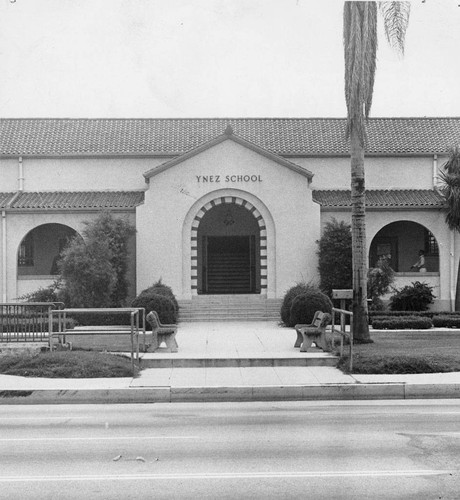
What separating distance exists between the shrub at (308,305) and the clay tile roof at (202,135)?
43.1 feet

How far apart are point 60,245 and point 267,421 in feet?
85.3

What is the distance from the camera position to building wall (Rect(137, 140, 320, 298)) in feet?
108

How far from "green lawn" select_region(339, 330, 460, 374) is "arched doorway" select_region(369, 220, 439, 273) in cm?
1189

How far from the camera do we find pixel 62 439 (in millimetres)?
10438

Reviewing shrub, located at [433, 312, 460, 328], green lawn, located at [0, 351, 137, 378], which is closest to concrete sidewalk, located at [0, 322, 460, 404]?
green lawn, located at [0, 351, 137, 378]

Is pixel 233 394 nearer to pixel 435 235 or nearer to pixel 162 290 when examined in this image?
pixel 162 290

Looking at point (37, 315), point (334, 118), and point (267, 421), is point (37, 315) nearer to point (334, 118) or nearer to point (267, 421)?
point (267, 421)

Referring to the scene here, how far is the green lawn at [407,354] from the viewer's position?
54.0 ft

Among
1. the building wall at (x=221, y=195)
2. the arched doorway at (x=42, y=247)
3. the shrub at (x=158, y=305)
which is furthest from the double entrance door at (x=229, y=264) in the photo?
the shrub at (x=158, y=305)

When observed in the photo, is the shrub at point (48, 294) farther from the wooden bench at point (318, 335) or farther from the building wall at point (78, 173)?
the wooden bench at point (318, 335)

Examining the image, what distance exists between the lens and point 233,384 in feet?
49.6

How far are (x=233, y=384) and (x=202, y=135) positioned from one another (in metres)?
25.6
